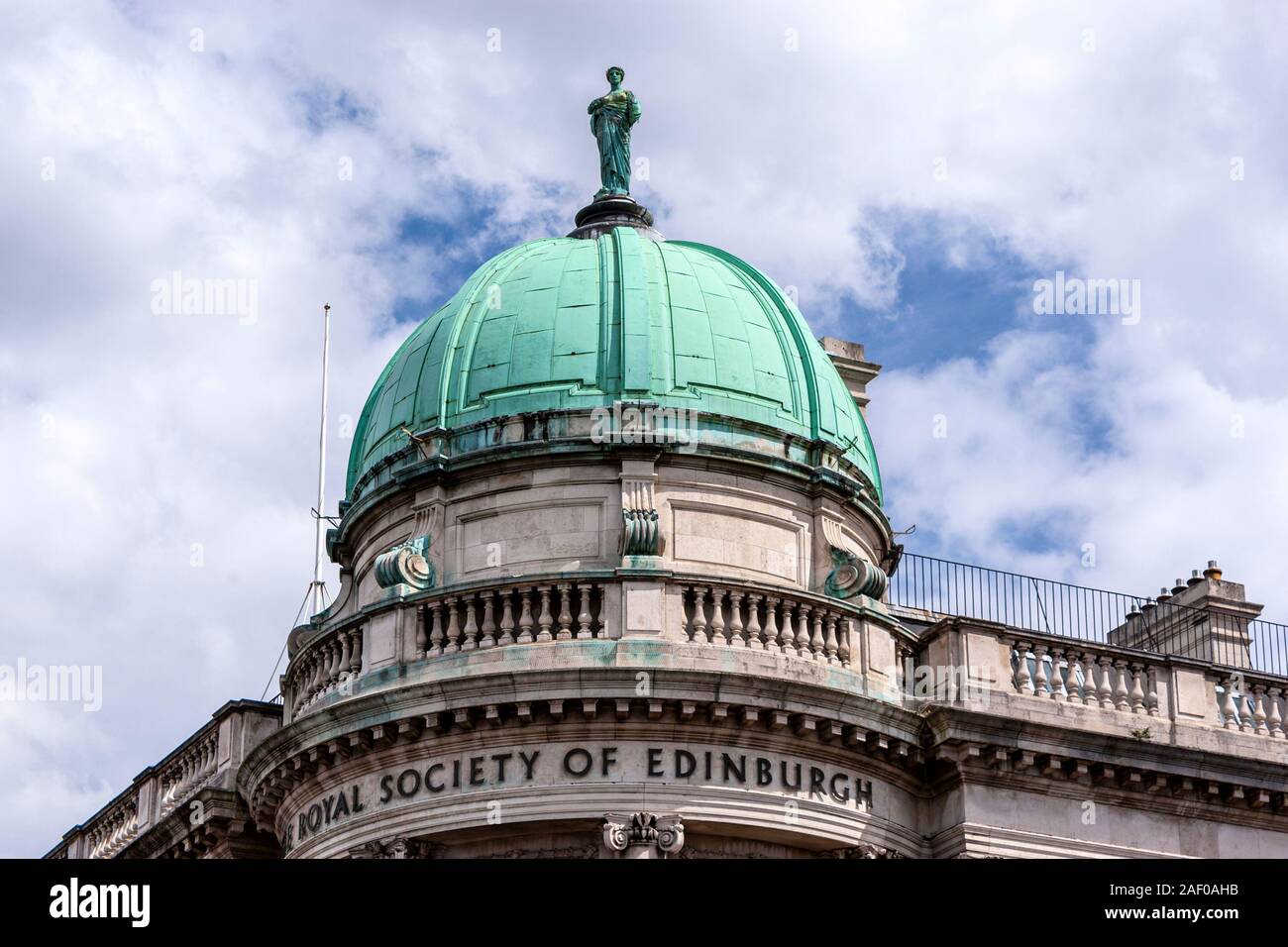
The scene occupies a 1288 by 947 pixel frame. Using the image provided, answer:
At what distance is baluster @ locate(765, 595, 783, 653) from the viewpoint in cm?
3481

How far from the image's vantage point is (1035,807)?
1348 inches

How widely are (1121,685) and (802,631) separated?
4536mm

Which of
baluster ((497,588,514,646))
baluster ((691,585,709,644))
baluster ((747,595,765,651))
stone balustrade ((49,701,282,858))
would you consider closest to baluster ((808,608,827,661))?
baluster ((747,595,765,651))

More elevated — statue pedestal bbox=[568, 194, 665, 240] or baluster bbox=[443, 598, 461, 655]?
statue pedestal bbox=[568, 194, 665, 240]

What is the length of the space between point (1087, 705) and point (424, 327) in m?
11.9

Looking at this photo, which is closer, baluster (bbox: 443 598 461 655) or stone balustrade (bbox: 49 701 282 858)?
baluster (bbox: 443 598 461 655)

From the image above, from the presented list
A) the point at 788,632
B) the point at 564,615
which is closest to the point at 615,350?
the point at 564,615

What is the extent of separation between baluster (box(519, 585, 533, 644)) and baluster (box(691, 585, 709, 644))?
2203 millimetres

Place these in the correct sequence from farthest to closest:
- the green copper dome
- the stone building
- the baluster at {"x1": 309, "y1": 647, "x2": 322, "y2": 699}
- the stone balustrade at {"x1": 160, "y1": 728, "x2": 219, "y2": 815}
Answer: the stone balustrade at {"x1": 160, "y1": 728, "x2": 219, "y2": 815} → the green copper dome → the baluster at {"x1": 309, "y1": 647, "x2": 322, "y2": 699} → the stone building

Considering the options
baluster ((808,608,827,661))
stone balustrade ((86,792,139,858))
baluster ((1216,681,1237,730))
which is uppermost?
baluster ((808,608,827,661))

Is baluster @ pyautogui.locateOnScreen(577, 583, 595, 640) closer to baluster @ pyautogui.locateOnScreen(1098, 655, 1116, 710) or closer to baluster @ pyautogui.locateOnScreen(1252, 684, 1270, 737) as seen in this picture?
baluster @ pyautogui.locateOnScreen(1098, 655, 1116, 710)

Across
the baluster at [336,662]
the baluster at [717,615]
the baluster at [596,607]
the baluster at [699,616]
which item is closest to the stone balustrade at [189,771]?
the baluster at [336,662]

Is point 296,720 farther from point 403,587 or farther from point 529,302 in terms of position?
point 529,302
